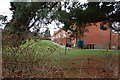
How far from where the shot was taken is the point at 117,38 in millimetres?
2664

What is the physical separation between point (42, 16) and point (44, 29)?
247 mm

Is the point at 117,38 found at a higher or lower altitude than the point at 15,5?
lower

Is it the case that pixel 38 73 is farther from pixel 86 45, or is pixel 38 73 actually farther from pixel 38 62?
pixel 86 45

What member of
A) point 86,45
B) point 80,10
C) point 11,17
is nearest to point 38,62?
point 11,17

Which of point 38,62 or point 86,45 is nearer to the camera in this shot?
point 38,62

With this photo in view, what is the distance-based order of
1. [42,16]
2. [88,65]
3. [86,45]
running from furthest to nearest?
[86,45] < [88,65] < [42,16]

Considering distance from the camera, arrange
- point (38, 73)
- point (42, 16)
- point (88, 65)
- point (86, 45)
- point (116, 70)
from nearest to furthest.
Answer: point (38, 73) < point (42, 16) < point (116, 70) < point (88, 65) < point (86, 45)

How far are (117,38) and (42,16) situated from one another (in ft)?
5.19

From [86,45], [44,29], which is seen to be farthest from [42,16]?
[86,45]

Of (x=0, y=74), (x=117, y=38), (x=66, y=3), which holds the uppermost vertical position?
(x=66, y=3)

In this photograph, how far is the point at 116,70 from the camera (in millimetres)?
2445

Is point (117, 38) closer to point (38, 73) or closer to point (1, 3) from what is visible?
point (38, 73)

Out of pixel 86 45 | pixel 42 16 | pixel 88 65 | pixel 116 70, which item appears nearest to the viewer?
pixel 42 16

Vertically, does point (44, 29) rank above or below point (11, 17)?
below
